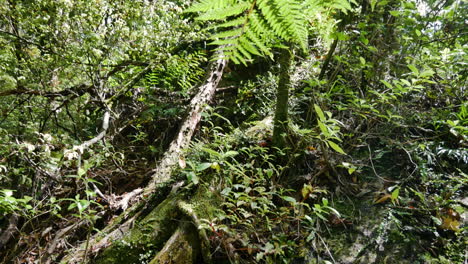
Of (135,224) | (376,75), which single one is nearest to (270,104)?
(376,75)

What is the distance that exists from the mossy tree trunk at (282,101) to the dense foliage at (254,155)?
0.02 metres

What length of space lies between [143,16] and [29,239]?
290 centimetres

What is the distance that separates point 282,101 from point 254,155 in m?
0.66

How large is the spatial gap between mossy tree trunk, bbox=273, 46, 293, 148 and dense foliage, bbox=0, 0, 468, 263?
0.02m

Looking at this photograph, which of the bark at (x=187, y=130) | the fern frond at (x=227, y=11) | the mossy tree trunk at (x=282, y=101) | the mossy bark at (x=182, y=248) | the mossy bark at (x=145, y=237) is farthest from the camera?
the bark at (x=187, y=130)

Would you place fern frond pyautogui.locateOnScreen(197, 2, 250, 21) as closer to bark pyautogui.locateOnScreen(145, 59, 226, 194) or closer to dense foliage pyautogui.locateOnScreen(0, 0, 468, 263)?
dense foliage pyautogui.locateOnScreen(0, 0, 468, 263)

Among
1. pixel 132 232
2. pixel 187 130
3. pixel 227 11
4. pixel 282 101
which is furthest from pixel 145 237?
pixel 227 11

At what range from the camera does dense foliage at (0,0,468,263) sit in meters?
2.23

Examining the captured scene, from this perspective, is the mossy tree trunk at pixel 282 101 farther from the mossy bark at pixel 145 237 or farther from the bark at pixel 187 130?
the mossy bark at pixel 145 237

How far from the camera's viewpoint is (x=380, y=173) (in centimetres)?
281

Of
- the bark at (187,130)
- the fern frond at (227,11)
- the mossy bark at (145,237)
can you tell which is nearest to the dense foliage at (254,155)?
the mossy bark at (145,237)

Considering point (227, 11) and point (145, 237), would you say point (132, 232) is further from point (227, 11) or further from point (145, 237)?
point (227, 11)

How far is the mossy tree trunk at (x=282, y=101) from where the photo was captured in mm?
2662

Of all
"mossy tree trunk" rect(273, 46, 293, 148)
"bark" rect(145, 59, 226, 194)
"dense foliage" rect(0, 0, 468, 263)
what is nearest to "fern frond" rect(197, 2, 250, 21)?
"dense foliage" rect(0, 0, 468, 263)
